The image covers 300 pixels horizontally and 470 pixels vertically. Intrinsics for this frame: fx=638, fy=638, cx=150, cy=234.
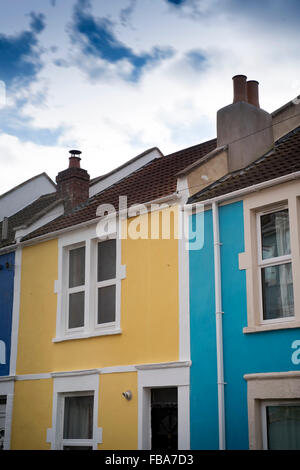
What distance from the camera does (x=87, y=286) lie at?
43.8 feet

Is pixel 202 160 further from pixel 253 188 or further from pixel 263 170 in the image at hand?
pixel 253 188

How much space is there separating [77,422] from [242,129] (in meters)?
6.86

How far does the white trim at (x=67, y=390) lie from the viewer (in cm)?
1238

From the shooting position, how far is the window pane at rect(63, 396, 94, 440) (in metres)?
12.7

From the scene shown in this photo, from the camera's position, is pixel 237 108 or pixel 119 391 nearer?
pixel 119 391

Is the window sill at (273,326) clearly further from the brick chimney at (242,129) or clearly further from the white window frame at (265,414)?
the brick chimney at (242,129)

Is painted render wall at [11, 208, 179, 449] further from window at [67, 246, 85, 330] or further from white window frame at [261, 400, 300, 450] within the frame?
white window frame at [261, 400, 300, 450]

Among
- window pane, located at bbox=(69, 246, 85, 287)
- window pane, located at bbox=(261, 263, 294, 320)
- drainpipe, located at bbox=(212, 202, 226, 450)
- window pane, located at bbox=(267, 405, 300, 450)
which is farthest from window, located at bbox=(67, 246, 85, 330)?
window pane, located at bbox=(267, 405, 300, 450)

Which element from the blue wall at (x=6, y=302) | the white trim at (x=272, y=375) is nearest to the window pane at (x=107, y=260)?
the blue wall at (x=6, y=302)

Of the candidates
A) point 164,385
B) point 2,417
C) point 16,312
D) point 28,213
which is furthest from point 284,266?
point 28,213

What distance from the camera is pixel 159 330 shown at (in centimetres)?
1162

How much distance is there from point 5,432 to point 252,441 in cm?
654
